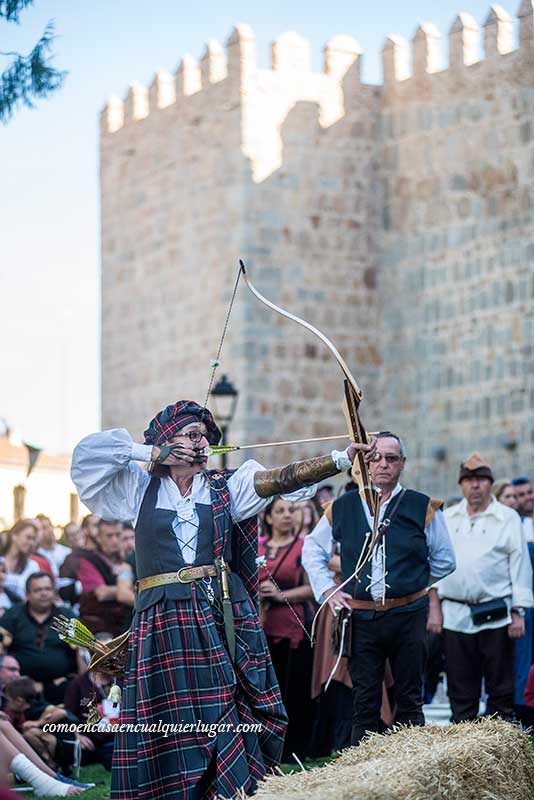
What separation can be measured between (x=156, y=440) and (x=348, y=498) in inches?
66.6

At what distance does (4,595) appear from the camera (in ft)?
33.7

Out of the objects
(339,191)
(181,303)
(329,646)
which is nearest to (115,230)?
(181,303)

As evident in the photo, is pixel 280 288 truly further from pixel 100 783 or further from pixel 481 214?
pixel 100 783

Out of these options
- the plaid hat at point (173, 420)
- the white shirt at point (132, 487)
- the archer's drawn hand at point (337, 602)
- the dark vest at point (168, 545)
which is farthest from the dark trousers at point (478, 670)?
the plaid hat at point (173, 420)

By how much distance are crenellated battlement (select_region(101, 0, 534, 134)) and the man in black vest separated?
11.5 metres

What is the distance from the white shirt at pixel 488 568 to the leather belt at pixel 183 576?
3039 mm

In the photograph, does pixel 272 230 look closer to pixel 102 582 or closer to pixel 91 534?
pixel 91 534

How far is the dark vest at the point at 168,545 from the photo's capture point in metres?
6.53

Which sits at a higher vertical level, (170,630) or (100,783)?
(170,630)

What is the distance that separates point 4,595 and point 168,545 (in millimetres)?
3949

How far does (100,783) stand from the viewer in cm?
898

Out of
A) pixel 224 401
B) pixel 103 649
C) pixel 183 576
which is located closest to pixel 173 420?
pixel 183 576

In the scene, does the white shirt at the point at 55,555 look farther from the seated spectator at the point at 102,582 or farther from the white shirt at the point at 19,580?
the seated spectator at the point at 102,582

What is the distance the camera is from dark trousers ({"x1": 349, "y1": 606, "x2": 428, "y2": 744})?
790cm
